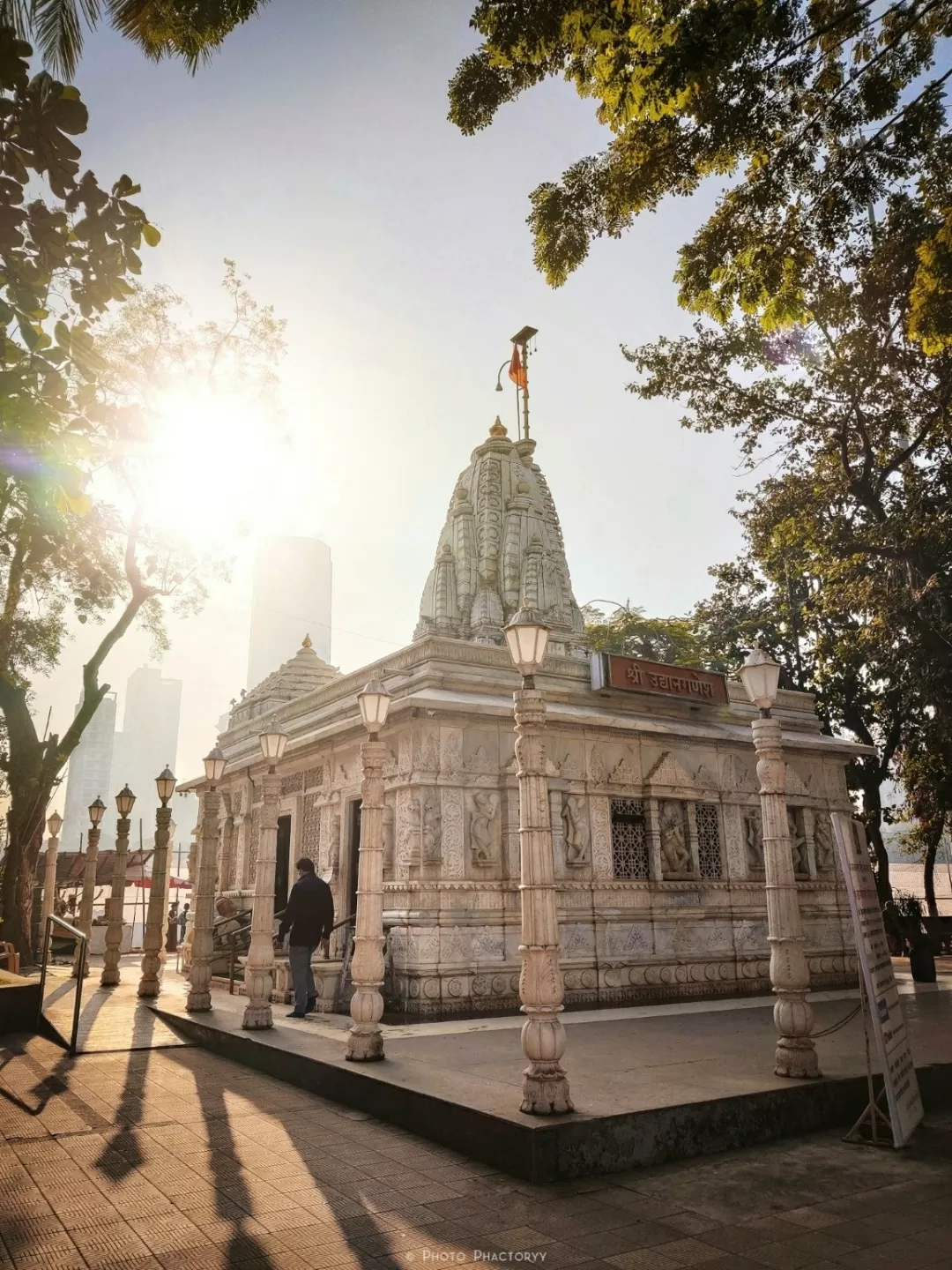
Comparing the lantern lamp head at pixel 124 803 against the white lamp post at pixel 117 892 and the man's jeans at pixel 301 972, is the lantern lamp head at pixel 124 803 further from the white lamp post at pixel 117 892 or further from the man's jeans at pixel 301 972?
the man's jeans at pixel 301 972

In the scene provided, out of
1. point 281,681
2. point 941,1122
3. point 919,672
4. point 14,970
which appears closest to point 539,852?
point 941,1122

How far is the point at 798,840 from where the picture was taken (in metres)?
17.1

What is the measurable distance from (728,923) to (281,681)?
57.2 feet

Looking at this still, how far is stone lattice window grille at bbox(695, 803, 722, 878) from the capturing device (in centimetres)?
1564

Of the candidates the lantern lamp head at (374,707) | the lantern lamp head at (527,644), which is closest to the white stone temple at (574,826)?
the lantern lamp head at (374,707)

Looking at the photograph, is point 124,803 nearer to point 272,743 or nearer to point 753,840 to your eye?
point 272,743

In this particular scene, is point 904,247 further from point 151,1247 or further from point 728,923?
point 151,1247

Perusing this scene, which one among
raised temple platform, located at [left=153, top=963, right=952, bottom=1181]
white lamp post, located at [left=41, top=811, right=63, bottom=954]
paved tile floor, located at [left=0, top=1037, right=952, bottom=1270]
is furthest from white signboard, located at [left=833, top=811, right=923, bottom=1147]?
white lamp post, located at [left=41, top=811, right=63, bottom=954]

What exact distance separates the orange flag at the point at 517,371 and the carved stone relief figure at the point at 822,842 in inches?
818

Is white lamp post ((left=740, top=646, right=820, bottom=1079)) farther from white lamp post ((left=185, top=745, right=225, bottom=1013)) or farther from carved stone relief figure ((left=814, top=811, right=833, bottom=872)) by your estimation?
carved stone relief figure ((left=814, top=811, right=833, bottom=872))

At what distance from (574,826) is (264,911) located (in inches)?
222

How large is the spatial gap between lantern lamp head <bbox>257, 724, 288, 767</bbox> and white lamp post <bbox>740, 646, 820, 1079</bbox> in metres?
5.93

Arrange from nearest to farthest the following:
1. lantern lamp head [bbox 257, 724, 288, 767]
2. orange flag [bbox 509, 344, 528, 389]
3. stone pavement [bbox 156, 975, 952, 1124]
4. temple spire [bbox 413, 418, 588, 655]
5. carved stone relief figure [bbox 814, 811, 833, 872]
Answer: stone pavement [bbox 156, 975, 952, 1124] < lantern lamp head [bbox 257, 724, 288, 767] < carved stone relief figure [bbox 814, 811, 833, 872] < temple spire [bbox 413, 418, 588, 655] < orange flag [bbox 509, 344, 528, 389]

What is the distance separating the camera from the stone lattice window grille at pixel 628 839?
48.0 ft
